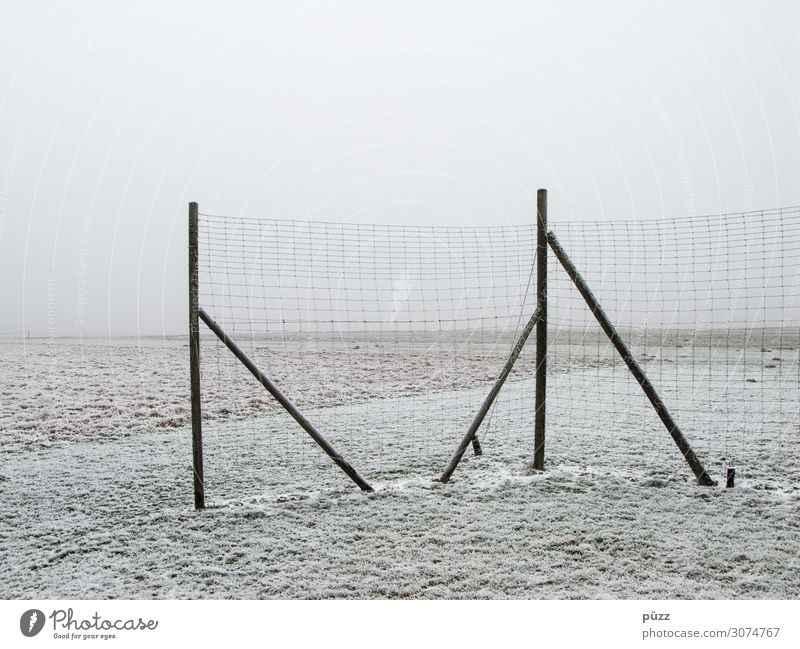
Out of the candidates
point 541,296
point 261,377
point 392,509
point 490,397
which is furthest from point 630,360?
point 261,377

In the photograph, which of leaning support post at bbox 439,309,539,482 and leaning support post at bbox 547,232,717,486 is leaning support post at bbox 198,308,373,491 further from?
leaning support post at bbox 547,232,717,486

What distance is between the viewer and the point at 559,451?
5.66 m

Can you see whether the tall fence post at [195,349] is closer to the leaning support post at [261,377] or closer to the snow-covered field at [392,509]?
the leaning support post at [261,377]

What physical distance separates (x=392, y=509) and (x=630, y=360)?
2.08 meters

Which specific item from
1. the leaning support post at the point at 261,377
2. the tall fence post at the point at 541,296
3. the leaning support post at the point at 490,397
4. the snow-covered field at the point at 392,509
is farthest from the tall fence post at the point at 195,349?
the tall fence post at the point at 541,296

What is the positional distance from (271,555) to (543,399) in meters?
2.48

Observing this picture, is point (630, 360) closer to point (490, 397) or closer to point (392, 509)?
point (490, 397)

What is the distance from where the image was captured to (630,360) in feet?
14.2

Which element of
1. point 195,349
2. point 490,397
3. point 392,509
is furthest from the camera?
point 490,397

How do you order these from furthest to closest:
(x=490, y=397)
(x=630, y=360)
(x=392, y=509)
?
(x=490, y=397), (x=630, y=360), (x=392, y=509)

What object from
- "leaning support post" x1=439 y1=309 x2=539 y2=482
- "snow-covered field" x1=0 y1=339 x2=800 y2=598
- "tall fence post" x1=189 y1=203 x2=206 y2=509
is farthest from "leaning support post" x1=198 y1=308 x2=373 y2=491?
"leaning support post" x1=439 y1=309 x2=539 y2=482

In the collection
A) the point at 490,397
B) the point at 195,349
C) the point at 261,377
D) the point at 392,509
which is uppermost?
the point at 195,349

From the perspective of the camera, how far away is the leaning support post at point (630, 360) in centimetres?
432

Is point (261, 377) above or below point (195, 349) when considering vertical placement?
below
